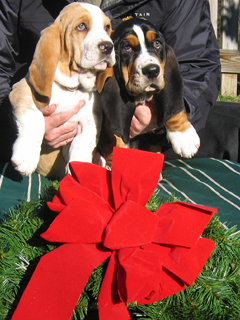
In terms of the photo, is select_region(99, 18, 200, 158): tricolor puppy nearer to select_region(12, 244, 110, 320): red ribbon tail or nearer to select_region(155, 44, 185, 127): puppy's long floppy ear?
select_region(155, 44, 185, 127): puppy's long floppy ear

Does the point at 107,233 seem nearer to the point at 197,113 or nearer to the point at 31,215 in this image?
the point at 31,215

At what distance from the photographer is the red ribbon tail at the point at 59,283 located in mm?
984

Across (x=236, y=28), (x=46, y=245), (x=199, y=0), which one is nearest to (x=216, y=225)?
(x=46, y=245)

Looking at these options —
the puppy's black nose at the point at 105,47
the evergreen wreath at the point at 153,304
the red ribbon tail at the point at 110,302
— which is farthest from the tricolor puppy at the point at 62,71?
the red ribbon tail at the point at 110,302

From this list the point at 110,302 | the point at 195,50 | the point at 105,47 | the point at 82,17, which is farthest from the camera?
the point at 195,50

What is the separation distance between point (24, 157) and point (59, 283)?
1018 mm

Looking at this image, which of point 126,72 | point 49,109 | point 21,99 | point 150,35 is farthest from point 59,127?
point 150,35

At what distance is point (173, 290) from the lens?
3.43ft

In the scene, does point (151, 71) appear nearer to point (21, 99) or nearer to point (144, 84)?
point (144, 84)

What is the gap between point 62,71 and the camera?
2072mm

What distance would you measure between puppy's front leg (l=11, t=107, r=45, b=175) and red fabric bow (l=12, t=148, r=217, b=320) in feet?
2.63

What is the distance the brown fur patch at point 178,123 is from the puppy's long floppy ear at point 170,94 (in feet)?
0.16

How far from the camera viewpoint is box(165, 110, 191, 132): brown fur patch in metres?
2.17

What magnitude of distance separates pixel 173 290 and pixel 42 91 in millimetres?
1296
